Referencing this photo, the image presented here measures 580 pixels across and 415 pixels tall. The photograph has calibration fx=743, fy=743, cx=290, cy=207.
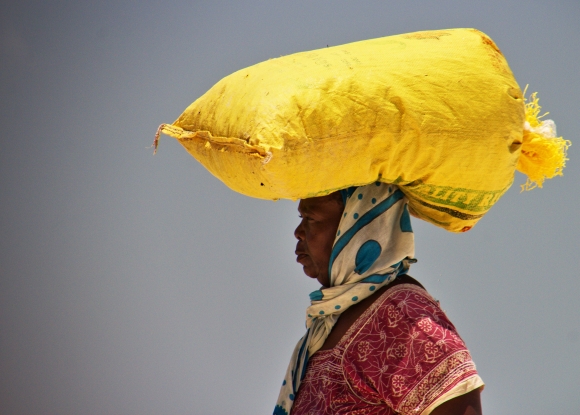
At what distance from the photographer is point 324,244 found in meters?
1.98

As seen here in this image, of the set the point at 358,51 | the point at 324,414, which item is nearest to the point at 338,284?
the point at 324,414

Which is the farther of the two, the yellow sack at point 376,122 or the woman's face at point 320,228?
the woman's face at point 320,228

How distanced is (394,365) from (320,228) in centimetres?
45

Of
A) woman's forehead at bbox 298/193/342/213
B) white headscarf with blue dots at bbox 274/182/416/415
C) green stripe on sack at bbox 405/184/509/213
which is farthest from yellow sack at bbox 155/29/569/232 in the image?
woman's forehead at bbox 298/193/342/213

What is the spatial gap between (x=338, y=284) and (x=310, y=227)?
18 cm

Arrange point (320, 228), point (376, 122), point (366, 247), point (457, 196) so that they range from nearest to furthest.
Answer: point (376, 122), point (457, 196), point (366, 247), point (320, 228)

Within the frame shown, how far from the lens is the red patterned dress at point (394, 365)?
1638 millimetres

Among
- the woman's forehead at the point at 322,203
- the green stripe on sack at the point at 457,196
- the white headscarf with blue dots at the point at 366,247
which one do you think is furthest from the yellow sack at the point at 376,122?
the woman's forehead at the point at 322,203

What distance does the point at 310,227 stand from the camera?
2.00m

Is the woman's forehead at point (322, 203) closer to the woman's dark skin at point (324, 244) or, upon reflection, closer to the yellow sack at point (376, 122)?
the woman's dark skin at point (324, 244)

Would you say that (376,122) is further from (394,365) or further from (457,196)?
(394,365)

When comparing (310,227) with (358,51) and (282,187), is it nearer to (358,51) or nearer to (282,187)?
(282,187)

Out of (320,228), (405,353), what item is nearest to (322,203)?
(320,228)

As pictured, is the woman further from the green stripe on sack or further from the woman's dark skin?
the green stripe on sack
